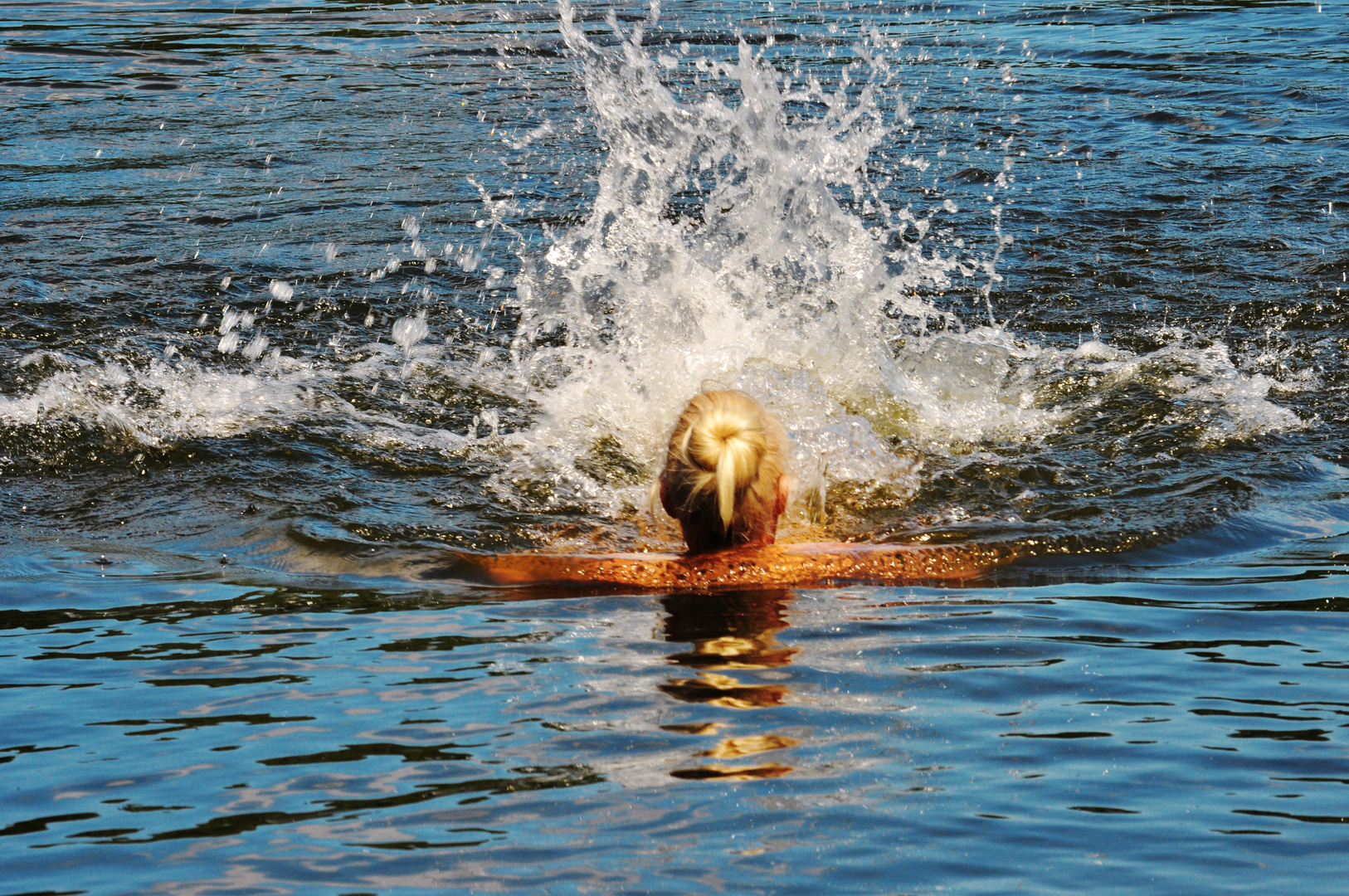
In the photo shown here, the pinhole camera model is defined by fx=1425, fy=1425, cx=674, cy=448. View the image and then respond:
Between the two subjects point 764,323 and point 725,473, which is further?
point 764,323

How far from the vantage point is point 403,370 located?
25.1 ft

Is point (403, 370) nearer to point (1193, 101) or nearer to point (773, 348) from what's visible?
point (773, 348)

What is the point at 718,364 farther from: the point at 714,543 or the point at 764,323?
the point at 714,543

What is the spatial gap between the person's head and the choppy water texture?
10.9 inches

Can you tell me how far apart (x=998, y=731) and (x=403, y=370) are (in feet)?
15.5

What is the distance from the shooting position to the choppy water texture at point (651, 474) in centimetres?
321

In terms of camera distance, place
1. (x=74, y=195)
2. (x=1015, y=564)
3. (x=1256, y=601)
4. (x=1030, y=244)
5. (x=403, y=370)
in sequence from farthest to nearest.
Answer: (x=74, y=195), (x=1030, y=244), (x=403, y=370), (x=1015, y=564), (x=1256, y=601)

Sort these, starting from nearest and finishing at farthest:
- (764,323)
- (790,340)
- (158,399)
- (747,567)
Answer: (747,567) → (158,399) → (790,340) → (764,323)

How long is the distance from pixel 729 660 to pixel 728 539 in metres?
0.84

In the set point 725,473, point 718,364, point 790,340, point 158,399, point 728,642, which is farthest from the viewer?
point 790,340

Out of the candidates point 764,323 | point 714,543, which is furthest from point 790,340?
point 714,543

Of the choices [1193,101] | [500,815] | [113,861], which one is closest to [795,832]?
[500,815]

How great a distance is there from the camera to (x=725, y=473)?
189 inches

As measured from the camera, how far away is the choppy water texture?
10.5 ft
